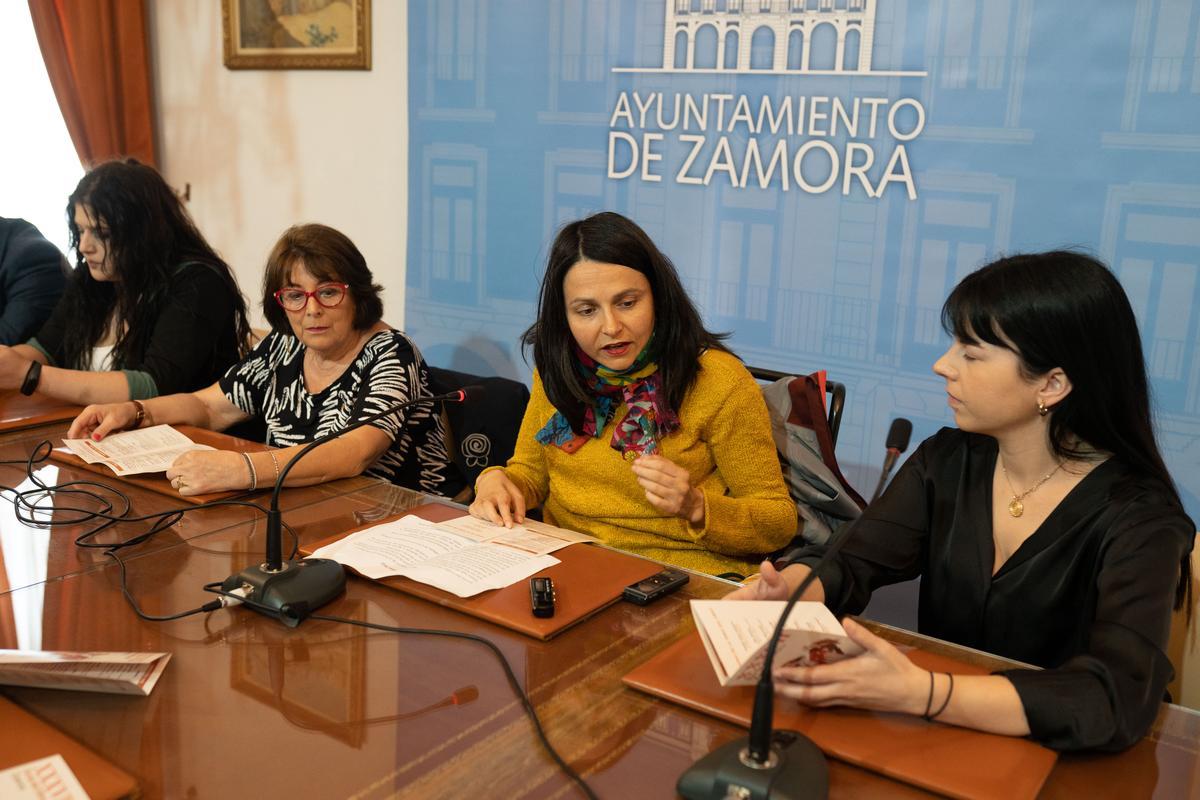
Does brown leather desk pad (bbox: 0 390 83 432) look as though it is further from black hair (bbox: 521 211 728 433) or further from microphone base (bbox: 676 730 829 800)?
microphone base (bbox: 676 730 829 800)

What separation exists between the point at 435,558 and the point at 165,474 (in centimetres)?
74

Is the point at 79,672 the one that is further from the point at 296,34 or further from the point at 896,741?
the point at 296,34

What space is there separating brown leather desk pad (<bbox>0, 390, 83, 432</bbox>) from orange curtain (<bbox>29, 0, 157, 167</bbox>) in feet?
7.20

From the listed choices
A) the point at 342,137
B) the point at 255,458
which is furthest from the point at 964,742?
the point at 342,137

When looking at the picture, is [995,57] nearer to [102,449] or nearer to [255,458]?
[255,458]

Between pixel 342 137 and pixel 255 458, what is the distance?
252 centimetres

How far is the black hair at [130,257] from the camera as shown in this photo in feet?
9.02

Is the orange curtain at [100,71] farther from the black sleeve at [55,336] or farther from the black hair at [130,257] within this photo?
the black hair at [130,257]

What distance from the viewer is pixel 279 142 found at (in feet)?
14.4

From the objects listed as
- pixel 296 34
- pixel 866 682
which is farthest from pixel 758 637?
pixel 296 34

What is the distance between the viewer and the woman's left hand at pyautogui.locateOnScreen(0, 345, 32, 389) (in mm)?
2570

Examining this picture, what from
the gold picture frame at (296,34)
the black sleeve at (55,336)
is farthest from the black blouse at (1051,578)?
the gold picture frame at (296,34)

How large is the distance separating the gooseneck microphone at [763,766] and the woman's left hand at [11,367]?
219 centimetres

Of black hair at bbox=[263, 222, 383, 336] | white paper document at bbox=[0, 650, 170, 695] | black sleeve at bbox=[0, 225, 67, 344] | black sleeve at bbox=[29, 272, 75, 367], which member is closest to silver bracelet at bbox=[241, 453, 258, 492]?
black hair at bbox=[263, 222, 383, 336]
